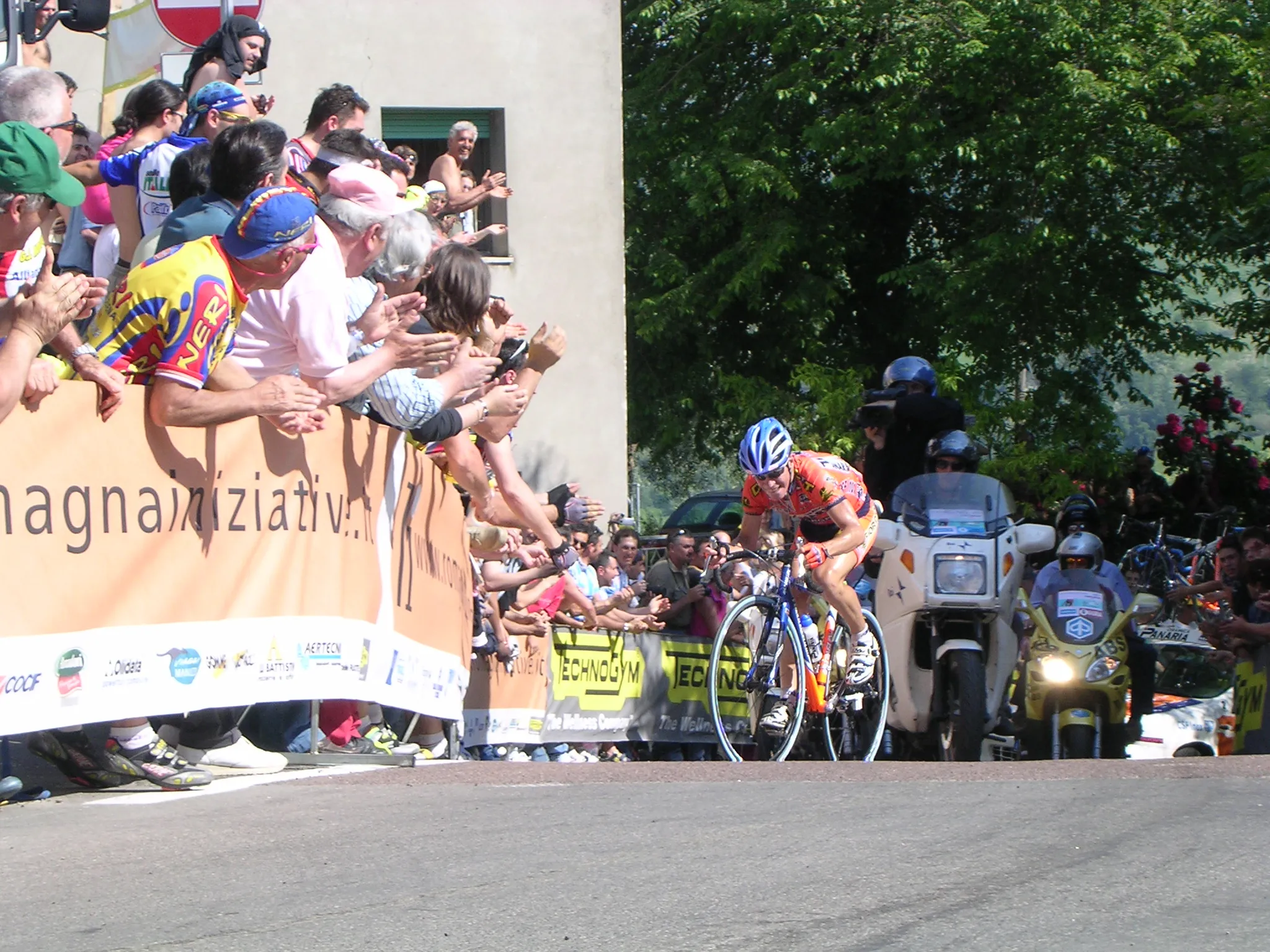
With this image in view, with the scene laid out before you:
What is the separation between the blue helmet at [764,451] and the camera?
10.8 metres

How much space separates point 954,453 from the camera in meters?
12.0

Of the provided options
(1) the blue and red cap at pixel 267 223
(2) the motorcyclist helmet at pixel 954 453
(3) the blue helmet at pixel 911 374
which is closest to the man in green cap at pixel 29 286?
(1) the blue and red cap at pixel 267 223

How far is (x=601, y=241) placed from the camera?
2178 centimetres

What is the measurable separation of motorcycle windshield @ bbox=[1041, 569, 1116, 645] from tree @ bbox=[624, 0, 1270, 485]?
12282 mm

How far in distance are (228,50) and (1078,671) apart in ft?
20.2

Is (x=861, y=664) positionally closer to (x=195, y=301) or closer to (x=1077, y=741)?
(x=1077, y=741)

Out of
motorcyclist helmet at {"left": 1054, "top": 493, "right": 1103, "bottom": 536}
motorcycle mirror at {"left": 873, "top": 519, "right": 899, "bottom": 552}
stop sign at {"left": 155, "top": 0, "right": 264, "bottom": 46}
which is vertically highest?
stop sign at {"left": 155, "top": 0, "right": 264, "bottom": 46}

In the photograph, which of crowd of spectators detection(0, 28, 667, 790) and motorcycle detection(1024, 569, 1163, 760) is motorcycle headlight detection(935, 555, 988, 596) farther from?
crowd of spectators detection(0, 28, 667, 790)

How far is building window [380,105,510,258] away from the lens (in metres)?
21.1

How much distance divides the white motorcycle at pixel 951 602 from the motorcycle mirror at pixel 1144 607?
740mm

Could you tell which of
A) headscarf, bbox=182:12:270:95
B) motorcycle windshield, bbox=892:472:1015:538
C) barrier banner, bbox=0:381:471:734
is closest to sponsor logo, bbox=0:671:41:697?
barrier banner, bbox=0:381:471:734

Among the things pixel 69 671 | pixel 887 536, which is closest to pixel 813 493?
pixel 887 536

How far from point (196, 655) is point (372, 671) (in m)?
1.18

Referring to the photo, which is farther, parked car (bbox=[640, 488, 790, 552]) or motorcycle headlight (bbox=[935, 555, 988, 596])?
parked car (bbox=[640, 488, 790, 552])
